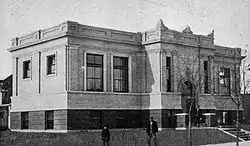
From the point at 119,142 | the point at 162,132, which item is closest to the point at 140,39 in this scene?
the point at 162,132

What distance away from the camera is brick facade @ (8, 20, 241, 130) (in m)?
33.3

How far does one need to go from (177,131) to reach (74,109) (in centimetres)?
766

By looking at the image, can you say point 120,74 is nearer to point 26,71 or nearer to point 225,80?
point 26,71

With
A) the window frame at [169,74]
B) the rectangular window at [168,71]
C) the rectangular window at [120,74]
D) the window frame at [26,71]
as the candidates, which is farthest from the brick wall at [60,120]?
the rectangular window at [168,71]

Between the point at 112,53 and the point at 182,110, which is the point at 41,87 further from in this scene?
the point at 182,110

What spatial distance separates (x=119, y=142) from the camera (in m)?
29.1

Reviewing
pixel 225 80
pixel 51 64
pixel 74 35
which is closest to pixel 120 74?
pixel 51 64

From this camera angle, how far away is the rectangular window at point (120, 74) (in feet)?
119

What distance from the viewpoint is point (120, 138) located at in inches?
1196

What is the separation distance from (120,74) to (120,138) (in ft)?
24.5

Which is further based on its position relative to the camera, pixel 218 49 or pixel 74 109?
pixel 218 49

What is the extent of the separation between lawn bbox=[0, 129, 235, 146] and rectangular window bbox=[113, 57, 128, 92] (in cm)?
348

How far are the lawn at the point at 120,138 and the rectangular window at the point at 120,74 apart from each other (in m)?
3.48

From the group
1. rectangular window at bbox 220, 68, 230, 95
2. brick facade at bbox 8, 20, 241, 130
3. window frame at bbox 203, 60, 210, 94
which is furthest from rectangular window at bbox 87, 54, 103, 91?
rectangular window at bbox 220, 68, 230, 95
